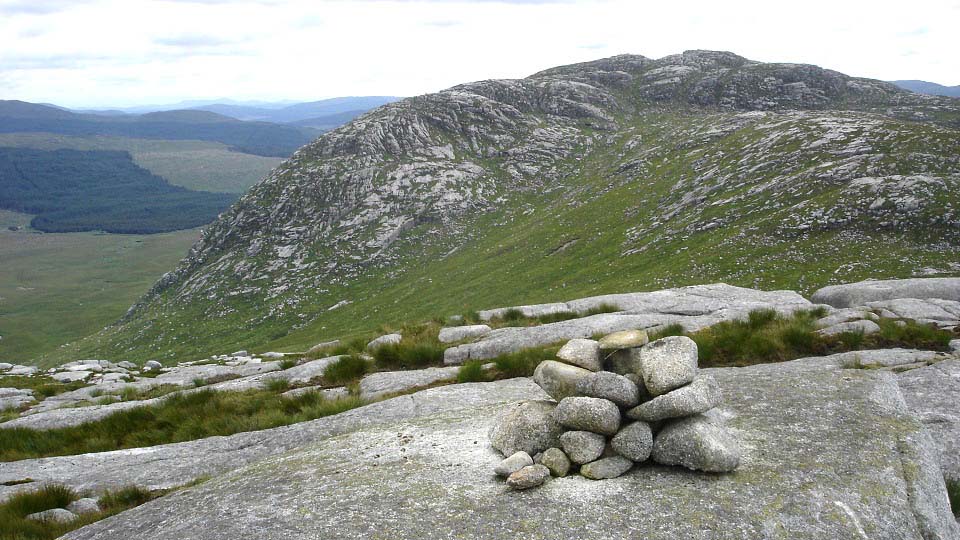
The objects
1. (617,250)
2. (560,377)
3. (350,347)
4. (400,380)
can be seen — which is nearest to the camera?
(560,377)

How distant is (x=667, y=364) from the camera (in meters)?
8.61

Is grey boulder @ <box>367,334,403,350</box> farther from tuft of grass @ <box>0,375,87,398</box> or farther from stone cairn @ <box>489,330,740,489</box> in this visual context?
tuft of grass @ <box>0,375,87,398</box>

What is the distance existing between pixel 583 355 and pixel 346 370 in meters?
11.0

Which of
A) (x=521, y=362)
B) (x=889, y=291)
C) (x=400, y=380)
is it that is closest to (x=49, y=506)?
(x=400, y=380)

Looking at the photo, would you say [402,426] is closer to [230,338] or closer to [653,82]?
[230,338]

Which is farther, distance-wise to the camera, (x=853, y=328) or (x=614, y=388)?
(x=853, y=328)

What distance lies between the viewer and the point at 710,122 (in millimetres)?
132750

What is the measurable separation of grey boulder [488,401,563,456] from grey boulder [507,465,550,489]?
2.54 feet

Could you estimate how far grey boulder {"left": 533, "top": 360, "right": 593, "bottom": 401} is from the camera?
910 centimetres

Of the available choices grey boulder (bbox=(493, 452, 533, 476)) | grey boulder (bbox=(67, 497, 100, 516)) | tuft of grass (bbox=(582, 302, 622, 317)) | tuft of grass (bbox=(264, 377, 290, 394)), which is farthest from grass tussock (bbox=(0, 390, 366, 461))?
tuft of grass (bbox=(582, 302, 622, 317))

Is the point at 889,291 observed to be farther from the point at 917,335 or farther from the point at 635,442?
the point at 635,442

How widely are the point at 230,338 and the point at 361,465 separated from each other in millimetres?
102310

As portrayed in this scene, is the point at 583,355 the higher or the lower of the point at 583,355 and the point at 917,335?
the higher

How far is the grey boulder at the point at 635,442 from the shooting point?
26.6ft
